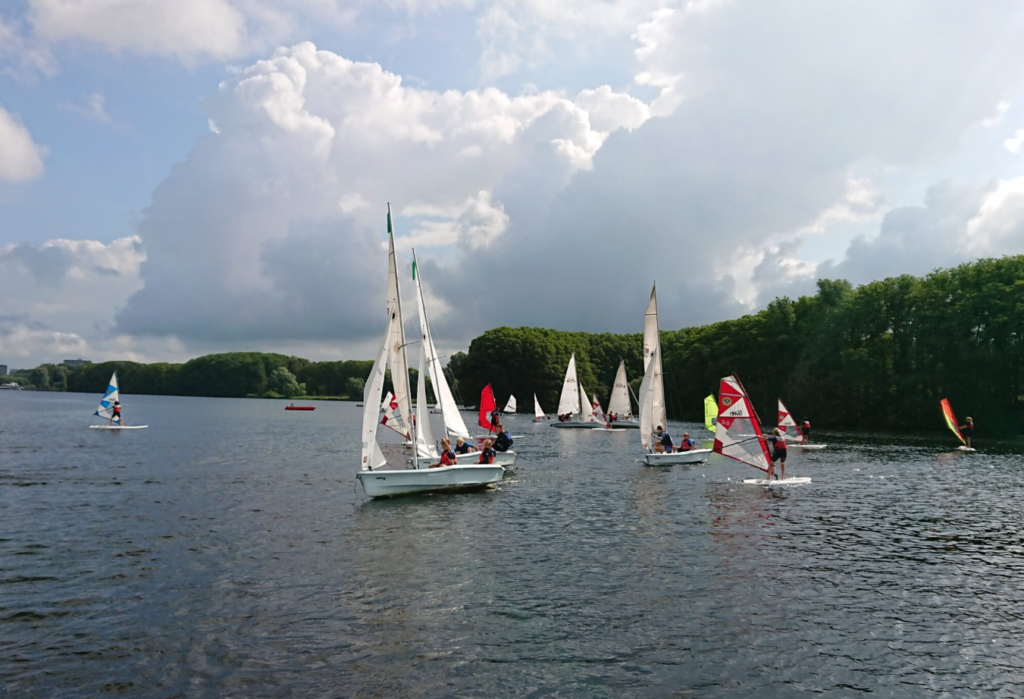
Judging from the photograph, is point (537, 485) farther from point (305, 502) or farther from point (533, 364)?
point (533, 364)

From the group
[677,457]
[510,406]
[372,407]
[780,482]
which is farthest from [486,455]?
[510,406]

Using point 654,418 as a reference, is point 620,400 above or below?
below

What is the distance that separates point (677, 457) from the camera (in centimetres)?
4141

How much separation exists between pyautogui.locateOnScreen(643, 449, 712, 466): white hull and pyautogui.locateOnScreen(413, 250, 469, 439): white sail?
36.3 feet

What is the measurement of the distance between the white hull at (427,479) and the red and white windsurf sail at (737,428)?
1058cm

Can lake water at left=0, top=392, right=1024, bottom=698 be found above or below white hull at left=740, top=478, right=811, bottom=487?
above

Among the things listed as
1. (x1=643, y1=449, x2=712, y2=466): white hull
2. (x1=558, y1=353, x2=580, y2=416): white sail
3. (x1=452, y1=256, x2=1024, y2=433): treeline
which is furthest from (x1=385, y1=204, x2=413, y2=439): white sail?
(x1=558, y1=353, x2=580, y2=416): white sail

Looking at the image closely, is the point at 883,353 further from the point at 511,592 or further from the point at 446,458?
the point at 511,592

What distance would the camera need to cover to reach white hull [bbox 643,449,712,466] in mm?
41250

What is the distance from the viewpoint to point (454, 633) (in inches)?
521

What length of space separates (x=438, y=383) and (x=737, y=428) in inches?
580

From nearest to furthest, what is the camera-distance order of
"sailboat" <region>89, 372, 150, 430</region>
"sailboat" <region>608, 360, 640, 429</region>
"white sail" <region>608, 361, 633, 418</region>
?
"sailboat" <region>89, 372, 150, 430</region> < "sailboat" <region>608, 360, 640, 429</region> < "white sail" <region>608, 361, 633, 418</region>

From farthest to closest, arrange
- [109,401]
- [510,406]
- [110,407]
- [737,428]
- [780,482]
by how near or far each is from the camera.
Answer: [510,406] → [110,407] → [109,401] → [780,482] → [737,428]

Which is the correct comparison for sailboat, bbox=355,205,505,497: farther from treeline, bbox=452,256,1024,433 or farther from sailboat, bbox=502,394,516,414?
sailboat, bbox=502,394,516,414
